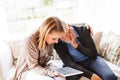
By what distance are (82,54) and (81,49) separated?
0.11 metres

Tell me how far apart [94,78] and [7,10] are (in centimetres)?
151

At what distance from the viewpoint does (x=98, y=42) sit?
7.46 feet

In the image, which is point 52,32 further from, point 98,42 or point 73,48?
point 98,42

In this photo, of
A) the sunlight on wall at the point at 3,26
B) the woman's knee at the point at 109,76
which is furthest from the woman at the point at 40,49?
the sunlight on wall at the point at 3,26

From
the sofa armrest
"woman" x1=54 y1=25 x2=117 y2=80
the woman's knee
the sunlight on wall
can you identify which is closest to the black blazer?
"woman" x1=54 y1=25 x2=117 y2=80

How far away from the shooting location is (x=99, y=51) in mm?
2236

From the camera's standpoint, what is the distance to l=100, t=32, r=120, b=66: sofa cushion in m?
2.00

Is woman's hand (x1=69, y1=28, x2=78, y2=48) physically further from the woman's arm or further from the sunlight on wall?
the sunlight on wall

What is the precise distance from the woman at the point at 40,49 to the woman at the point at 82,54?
171 mm

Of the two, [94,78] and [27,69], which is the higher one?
[27,69]

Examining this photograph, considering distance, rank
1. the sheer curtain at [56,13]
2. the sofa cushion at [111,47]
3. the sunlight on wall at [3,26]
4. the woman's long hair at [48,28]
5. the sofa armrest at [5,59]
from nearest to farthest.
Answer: the woman's long hair at [48,28]
the sofa armrest at [5,59]
the sofa cushion at [111,47]
the sunlight on wall at [3,26]
the sheer curtain at [56,13]

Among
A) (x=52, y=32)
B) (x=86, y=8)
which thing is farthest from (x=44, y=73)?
(x=86, y=8)

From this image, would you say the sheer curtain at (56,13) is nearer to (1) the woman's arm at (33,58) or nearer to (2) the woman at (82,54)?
(2) the woman at (82,54)

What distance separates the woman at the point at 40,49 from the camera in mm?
1548
